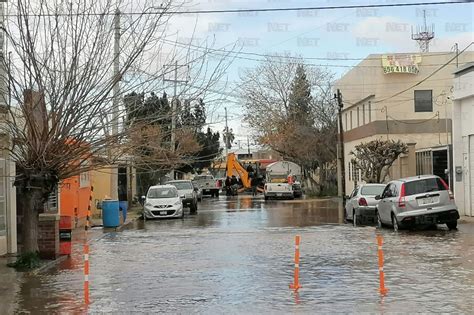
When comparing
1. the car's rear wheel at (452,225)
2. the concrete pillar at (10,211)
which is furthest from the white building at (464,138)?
the concrete pillar at (10,211)

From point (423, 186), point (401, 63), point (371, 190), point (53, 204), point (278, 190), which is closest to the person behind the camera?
point (423, 186)

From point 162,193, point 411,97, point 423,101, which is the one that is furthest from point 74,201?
point 423,101

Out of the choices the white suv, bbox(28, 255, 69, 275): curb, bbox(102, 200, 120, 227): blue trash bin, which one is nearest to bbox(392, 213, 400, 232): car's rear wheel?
the white suv

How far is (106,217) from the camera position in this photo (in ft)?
85.1

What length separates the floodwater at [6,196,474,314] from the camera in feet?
32.9

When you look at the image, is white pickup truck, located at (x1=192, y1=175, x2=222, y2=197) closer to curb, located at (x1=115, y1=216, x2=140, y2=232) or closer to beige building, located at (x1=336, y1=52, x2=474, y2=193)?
beige building, located at (x1=336, y1=52, x2=474, y2=193)

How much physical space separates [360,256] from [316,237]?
5011 mm

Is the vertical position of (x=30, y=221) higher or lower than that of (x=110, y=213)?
higher

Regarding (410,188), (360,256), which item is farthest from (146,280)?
(410,188)

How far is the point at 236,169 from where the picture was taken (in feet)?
202

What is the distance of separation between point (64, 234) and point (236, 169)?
4524cm

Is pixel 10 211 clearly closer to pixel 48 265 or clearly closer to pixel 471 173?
pixel 48 265

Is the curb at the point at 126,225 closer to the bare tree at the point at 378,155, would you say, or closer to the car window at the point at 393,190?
the car window at the point at 393,190

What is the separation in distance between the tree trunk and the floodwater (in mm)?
781
